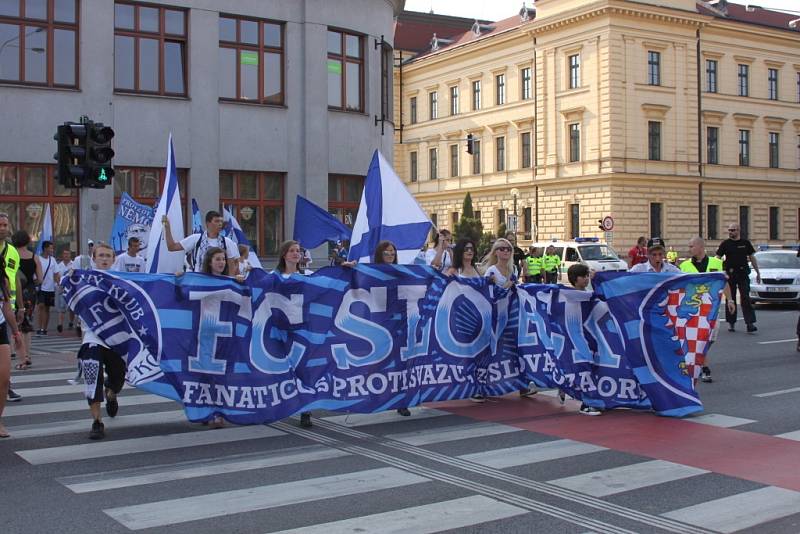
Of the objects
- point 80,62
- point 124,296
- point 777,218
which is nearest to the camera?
point 124,296

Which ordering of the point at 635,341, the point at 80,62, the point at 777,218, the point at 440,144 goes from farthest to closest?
the point at 440,144, the point at 777,218, the point at 80,62, the point at 635,341

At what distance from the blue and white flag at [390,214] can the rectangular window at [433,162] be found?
6303 cm

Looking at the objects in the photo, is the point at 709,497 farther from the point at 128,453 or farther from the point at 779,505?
the point at 128,453

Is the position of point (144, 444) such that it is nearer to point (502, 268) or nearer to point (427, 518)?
point (427, 518)

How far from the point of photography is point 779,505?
6.50 metres

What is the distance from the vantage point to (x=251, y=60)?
82.7ft

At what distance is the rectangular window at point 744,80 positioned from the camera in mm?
64500

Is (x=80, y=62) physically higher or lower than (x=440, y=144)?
lower

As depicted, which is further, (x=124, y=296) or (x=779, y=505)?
(x=124, y=296)

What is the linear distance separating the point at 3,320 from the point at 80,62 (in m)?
15.4

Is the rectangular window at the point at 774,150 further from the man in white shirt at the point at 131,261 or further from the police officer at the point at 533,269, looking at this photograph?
the man in white shirt at the point at 131,261

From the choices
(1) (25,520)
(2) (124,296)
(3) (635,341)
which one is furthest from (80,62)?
(1) (25,520)

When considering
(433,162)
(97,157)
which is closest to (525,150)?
(433,162)

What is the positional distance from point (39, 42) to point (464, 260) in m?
15.5
